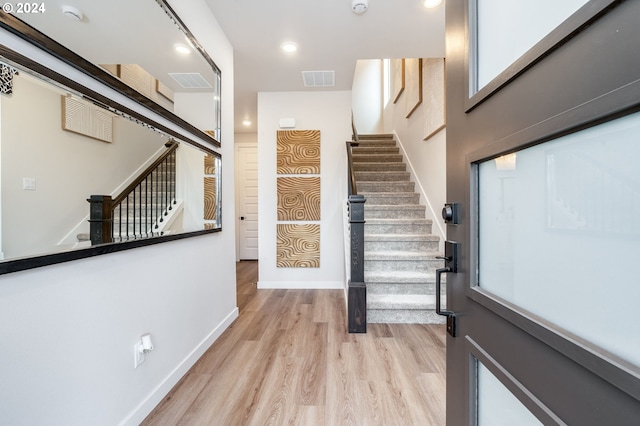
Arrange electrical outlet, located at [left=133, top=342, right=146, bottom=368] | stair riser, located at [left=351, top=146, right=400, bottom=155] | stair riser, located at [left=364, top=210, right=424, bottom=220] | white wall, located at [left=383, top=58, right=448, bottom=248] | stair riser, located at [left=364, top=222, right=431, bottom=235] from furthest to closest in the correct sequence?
stair riser, located at [left=351, top=146, right=400, bottom=155], stair riser, located at [left=364, top=210, right=424, bottom=220], stair riser, located at [left=364, top=222, right=431, bottom=235], white wall, located at [left=383, top=58, right=448, bottom=248], electrical outlet, located at [left=133, top=342, right=146, bottom=368]

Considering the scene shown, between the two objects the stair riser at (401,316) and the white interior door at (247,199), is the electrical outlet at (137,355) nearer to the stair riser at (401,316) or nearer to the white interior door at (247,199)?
the stair riser at (401,316)

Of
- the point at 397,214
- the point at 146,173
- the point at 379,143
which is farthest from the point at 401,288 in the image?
the point at 379,143

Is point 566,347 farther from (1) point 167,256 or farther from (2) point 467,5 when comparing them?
(1) point 167,256

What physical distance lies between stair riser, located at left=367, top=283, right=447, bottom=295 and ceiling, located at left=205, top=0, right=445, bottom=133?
2.39 m

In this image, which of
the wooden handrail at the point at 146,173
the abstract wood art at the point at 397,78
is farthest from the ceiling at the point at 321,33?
the abstract wood art at the point at 397,78

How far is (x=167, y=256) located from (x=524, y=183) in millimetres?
1820

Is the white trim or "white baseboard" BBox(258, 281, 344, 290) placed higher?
the white trim

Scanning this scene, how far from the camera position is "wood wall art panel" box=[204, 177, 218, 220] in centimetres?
236

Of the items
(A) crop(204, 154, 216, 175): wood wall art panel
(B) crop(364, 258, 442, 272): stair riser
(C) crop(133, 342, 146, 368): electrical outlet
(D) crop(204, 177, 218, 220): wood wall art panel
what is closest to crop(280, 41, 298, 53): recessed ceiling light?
(A) crop(204, 154, 216, 175): wood wall art panel

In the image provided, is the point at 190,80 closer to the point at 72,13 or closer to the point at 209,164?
the point at 209,164

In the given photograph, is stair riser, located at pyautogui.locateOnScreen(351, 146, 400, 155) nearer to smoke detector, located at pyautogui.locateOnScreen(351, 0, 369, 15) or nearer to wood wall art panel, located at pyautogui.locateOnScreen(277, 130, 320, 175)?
wood wall art panel, located at pyautogui.locateOnScreen(277, 130, 320, 175)

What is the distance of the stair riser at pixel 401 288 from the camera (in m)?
3.00

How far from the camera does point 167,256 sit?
1790 millimetres

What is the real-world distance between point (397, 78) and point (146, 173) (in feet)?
16.3
